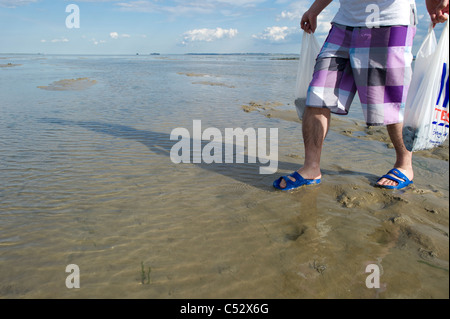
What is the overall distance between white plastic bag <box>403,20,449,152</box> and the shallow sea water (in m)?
0.62

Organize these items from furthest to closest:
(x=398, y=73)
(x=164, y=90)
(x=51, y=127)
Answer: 1. (x=164, y=90)
2. (x=51, y=127)
3. (x=398, y=73)

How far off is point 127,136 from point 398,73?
3599mm

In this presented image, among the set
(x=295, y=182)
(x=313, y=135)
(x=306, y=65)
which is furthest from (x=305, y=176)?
(x=306, y=65)

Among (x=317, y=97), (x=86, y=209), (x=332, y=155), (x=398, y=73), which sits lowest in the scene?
(x=86, y=209)

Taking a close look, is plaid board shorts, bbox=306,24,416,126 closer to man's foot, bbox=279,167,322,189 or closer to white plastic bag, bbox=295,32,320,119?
white plastic bag, bbox=295,32,320,119

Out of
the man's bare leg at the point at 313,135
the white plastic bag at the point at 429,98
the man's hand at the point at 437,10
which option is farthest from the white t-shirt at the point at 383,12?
the man's bare leg at the point at 313,135

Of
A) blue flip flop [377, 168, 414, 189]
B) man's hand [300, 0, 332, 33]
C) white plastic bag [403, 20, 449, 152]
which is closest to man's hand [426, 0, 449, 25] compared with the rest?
white plastic bag [403, 20, 449, 152]

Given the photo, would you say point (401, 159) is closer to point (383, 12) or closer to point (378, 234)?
point (378, 234)

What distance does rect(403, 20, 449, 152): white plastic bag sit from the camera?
197 cm

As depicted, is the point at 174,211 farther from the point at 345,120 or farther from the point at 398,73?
the point at 345,120

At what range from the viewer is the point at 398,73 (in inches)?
96.3

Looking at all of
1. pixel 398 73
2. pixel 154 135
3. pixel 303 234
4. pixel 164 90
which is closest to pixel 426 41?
pixel 398 73

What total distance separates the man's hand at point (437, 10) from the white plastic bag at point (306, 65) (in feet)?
3.24

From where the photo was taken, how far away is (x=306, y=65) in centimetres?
309
